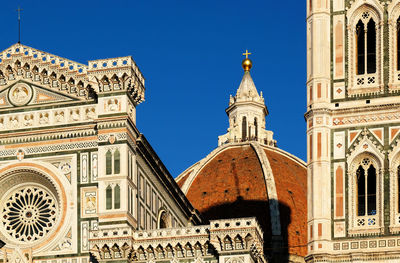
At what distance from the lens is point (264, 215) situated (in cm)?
7150

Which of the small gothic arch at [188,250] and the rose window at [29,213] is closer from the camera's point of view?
the small gothic arch at [188,250]

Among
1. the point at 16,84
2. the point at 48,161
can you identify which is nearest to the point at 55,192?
the point at 48,161

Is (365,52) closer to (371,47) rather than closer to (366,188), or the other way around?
(371,47)

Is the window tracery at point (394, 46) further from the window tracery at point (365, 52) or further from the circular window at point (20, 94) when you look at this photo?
the circular window at point (20, 94)

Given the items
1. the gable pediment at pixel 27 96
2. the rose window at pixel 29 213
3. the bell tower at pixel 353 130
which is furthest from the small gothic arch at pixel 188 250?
the gable pediment at pixel 27 96

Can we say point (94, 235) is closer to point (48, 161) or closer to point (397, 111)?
point (48, 161)

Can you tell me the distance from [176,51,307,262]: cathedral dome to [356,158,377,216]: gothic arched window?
2514 centimetres

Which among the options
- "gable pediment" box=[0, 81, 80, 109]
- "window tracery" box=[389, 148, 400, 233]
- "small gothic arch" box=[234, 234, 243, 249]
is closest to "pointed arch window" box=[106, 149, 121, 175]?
"gable pediment" box=[0, 81, 80, 109]

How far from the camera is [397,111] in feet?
136

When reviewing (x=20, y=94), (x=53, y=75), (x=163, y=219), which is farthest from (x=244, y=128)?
(x=20, y=94)

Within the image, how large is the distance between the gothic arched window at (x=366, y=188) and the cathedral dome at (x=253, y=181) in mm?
25140

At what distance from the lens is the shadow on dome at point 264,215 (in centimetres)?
6862

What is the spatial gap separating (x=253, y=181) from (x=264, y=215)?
3803mm

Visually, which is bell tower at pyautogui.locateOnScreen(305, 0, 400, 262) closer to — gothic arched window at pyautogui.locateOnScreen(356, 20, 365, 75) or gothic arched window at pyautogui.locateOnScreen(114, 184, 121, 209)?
gothic arched window at pyautogui.locateOnScreen(356, 20, 365, 75)
